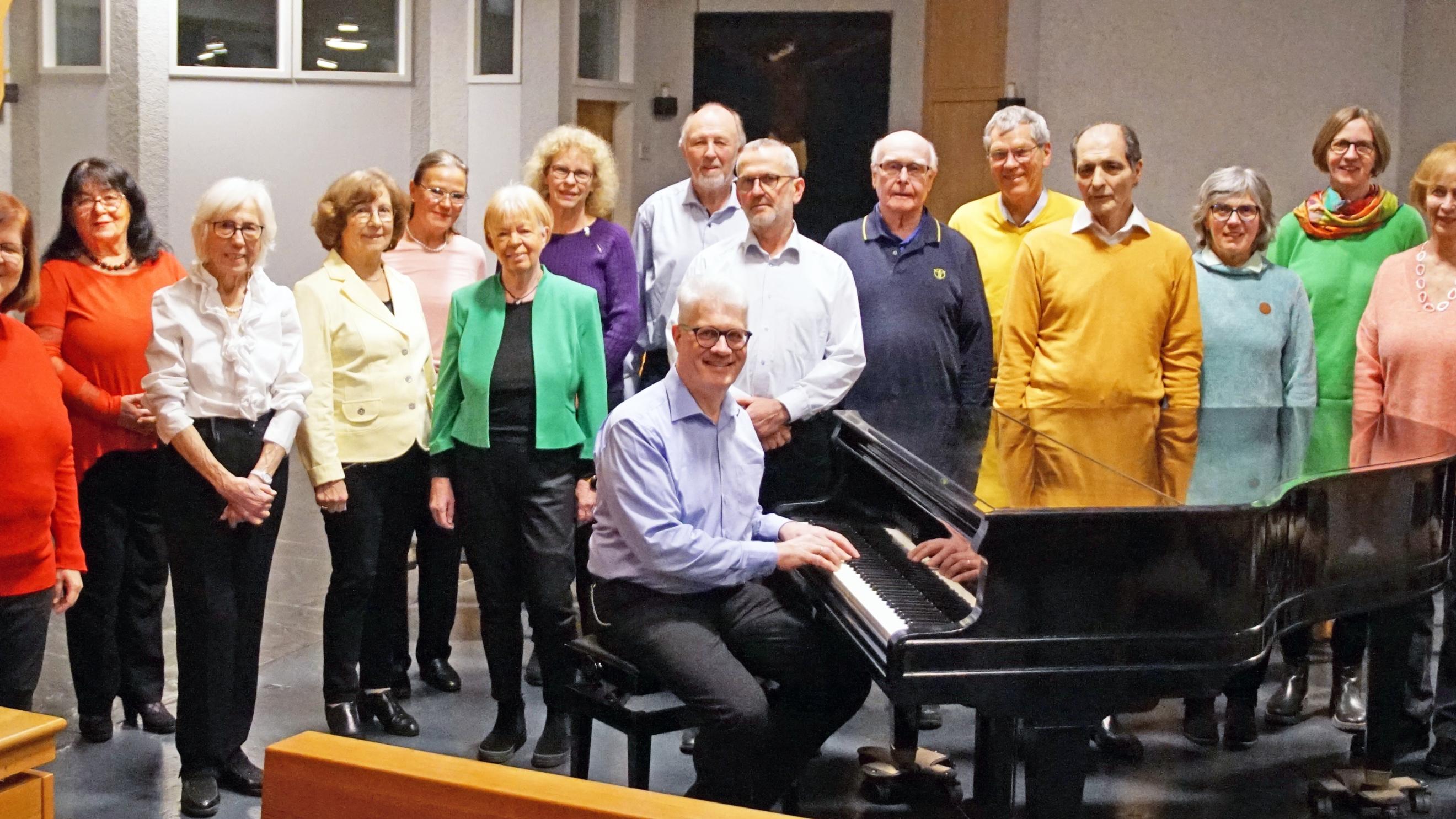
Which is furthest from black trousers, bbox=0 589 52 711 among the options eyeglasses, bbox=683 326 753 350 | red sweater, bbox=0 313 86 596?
eyeglasses, bbox=683 326 753 350

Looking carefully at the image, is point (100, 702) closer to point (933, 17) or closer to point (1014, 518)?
point (1014, 518)

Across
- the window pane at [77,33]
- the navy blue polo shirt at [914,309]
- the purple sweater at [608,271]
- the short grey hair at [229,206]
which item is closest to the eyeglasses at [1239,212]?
the navy blue polo shirt at [914,309]

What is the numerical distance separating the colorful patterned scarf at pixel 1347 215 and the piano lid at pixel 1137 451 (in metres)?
0.65

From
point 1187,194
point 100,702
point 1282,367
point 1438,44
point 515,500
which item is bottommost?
point 100,702

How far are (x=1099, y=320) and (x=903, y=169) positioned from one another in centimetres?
67

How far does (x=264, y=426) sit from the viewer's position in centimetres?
355

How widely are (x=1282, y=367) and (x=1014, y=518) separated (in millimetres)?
2183

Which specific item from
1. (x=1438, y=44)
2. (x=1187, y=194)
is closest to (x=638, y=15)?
(x=1187, y=194)

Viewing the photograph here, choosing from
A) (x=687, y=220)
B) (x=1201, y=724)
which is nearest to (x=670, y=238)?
(x=687, y=220)

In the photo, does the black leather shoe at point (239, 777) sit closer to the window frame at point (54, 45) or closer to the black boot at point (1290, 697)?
the black boot at point (1290, 697)

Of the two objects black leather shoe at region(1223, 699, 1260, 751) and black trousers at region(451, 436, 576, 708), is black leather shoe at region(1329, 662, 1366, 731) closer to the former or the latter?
black leather shoe at region(1223, 699, 1260, 751)

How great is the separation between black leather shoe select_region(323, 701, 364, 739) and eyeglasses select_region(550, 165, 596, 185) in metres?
1.59

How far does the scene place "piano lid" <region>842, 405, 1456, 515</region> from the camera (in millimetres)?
2895

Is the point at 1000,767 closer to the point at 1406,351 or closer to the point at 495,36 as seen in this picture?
the point at 1406,351
